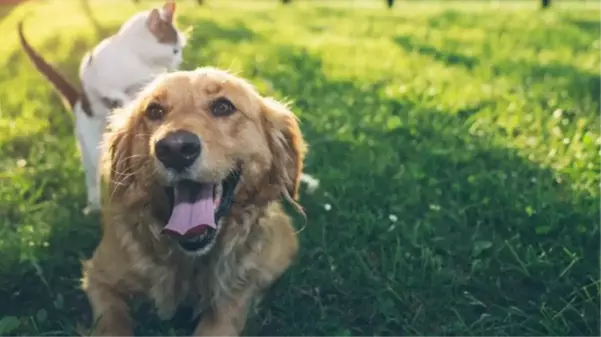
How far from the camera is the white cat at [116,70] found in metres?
4.21

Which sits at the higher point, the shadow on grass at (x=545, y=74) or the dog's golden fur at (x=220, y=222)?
the dog's golden fur at (x=220, y=222)

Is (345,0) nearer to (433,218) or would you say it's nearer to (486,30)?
(486,30)

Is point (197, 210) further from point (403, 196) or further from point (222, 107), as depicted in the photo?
point (403, 196)

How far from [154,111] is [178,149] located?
0.37 meters

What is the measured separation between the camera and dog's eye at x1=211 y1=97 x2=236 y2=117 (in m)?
3.11

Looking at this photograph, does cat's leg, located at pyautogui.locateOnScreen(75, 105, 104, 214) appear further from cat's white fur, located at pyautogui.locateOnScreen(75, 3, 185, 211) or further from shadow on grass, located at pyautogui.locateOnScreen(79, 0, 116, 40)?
shadow on grass, located at pyautogui.locateOnScreen(79, 0, 116, 40)

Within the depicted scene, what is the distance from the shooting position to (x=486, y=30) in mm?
10750

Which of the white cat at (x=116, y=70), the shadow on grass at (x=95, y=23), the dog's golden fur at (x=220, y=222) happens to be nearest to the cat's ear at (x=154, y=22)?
the white cat at (x=116, y=70)

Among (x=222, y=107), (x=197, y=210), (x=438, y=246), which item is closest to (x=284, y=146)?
(x=222, y=107)

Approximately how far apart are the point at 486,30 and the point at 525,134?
5543mm

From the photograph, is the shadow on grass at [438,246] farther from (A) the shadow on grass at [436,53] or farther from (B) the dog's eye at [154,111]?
(A) the shadow on grass at [436,53]

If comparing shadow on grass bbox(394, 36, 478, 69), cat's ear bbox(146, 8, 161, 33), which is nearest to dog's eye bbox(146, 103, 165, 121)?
cat's ear bbox(146, 8, 161, 33)

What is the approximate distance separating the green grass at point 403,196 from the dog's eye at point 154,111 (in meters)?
0.83

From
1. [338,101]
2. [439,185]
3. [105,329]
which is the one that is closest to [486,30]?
[338,101]
